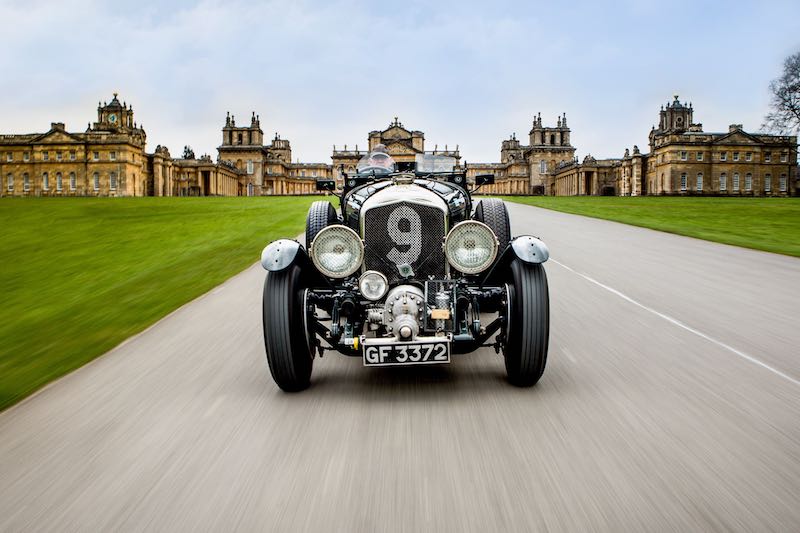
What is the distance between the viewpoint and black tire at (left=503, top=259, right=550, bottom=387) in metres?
5.11

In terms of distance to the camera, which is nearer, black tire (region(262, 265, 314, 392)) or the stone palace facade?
black tire (region(262, 265, 314, 392))

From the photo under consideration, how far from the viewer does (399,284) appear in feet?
18.6

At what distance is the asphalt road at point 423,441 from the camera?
3.14 meters

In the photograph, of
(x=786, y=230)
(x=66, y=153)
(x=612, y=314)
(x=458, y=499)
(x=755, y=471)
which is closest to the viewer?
Result: (x=458, y=499)

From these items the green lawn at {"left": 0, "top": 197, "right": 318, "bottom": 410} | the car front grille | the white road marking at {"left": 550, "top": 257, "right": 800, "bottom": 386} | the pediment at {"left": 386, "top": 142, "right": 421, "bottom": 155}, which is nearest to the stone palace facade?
the pediment at {"left": 386, "top": 142, "right": 421, "bottom": 155}

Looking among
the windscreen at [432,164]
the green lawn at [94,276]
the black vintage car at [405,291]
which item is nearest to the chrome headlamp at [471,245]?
the black vintage car at [405,291]

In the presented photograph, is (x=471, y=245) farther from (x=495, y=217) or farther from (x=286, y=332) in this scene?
(x=495, y=217)

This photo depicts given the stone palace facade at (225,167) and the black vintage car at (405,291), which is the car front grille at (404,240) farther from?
the stone palace facade at (225,167)

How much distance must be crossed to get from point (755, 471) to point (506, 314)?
85.7 inches

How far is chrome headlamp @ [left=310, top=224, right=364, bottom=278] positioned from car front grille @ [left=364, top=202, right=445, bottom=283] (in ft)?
1.25

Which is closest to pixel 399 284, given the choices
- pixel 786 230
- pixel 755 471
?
pixel 755 471

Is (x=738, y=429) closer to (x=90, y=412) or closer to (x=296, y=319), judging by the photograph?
(x=296, y=319)

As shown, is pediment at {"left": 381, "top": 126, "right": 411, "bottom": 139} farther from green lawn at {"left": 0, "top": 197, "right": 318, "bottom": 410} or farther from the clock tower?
green lawn at {"left": 0, "top": 197, "right": 318, "bottom": 410}

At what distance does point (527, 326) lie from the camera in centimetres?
512
